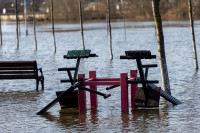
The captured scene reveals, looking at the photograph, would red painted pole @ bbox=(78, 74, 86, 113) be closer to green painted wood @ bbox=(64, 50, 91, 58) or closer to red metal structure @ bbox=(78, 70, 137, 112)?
red metal structure @ bbox=(78, 70, 137, 112)

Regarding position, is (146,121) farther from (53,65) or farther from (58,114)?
(53,65)

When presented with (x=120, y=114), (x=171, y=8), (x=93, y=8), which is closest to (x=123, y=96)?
(x=120, y=114)

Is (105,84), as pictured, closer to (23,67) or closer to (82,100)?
(82,100)

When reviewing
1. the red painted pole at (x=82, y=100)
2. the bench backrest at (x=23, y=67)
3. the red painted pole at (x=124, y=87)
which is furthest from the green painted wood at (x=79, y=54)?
the bench backrest at (x=23, y=67)

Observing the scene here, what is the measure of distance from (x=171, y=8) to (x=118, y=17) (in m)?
30.1

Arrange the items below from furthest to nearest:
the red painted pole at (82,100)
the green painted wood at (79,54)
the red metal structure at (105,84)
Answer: the green painted wood at (79,54)
the red painted pole at (82,100)
the red metal structure at (105,84)

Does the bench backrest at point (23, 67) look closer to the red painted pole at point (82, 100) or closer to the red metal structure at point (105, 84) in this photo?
the red metal structure at point (105, 84)

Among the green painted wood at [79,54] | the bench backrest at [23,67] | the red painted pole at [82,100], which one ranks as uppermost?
the green painted wood at [79,54]

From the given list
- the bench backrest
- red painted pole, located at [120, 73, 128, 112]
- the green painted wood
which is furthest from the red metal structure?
the bench backrest

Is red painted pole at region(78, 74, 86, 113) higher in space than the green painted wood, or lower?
lower

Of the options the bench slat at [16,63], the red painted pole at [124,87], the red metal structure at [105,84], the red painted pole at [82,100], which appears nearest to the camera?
the red painted pole at [124,87]

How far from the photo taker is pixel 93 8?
19288 centimetres

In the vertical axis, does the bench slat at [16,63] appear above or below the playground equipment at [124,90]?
above

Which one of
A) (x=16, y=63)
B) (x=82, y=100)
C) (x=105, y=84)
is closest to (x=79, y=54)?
(x=82, y=100)
